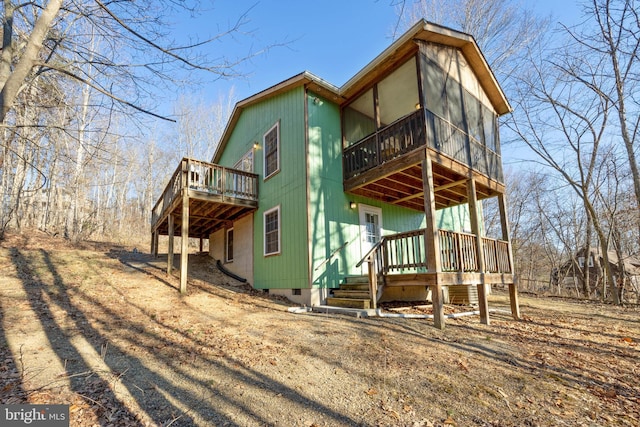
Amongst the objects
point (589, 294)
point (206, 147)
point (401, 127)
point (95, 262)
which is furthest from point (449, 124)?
point (206, 147)

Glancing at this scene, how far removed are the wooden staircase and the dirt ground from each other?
68 cm

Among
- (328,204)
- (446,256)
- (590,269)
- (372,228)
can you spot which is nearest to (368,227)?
(372,228)

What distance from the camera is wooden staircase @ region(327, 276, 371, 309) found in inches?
293

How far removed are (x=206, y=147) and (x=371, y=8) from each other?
1001 inches

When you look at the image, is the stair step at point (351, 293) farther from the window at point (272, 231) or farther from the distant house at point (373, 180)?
the window at point (272, 231)

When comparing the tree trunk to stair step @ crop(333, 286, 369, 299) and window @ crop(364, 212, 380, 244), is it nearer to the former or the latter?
stair step @ crop(333, 286, 369, 299)

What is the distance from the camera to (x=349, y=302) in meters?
7.70

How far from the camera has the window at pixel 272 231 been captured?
995cm

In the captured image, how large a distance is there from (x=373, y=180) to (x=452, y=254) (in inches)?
109

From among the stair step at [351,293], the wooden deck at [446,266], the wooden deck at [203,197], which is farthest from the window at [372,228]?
the wooden deck at [203,197]

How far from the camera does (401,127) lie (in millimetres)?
7789

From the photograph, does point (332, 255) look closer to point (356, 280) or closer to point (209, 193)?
point (356, 280)

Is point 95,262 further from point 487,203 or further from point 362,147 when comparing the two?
point 487,203

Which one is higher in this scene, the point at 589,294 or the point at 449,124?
the point at 449,124
